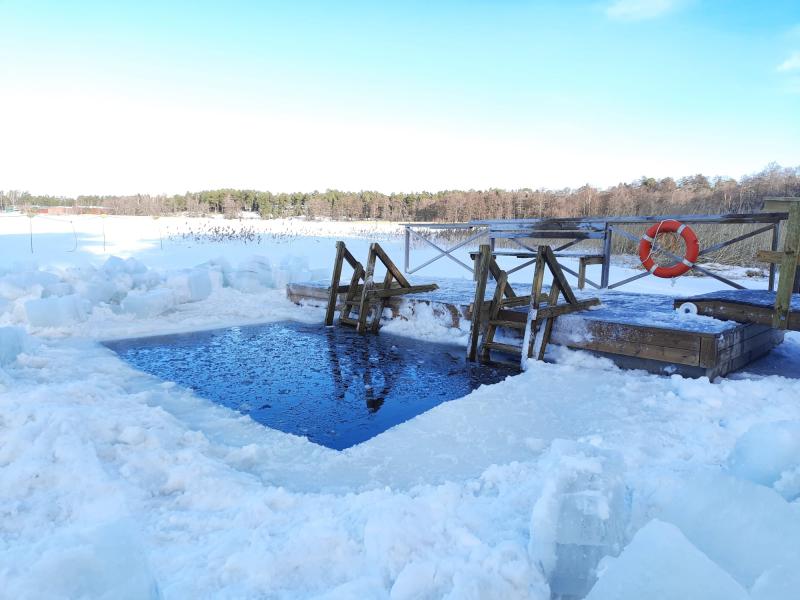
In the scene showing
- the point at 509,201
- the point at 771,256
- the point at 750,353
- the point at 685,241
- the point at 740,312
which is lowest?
the point at 750,353

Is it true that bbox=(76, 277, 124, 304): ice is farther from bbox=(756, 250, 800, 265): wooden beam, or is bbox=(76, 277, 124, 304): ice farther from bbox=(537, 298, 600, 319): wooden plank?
bbox=(756, 250, 800, 265): wooden beam

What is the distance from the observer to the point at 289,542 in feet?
7.02

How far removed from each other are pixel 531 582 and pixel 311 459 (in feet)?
5.56

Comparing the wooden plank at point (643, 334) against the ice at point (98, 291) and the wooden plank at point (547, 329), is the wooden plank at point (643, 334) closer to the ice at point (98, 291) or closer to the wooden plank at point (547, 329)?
the wooden plank at point (547, 329)

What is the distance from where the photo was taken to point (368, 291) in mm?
7438

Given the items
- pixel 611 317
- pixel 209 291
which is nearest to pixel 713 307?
pixel 611 317

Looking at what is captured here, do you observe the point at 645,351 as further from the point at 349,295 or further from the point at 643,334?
the point at 349,295

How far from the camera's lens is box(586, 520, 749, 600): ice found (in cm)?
150

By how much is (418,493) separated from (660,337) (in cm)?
346

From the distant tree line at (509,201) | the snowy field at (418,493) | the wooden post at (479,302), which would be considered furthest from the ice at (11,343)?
the distant tree line at (509,201)

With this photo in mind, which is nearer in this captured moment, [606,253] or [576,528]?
[576,528]

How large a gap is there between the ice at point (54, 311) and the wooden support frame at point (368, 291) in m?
3.44

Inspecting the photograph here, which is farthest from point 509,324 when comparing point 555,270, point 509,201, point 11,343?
point 509,201

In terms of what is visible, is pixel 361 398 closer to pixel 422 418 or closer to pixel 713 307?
pixel 422 418
